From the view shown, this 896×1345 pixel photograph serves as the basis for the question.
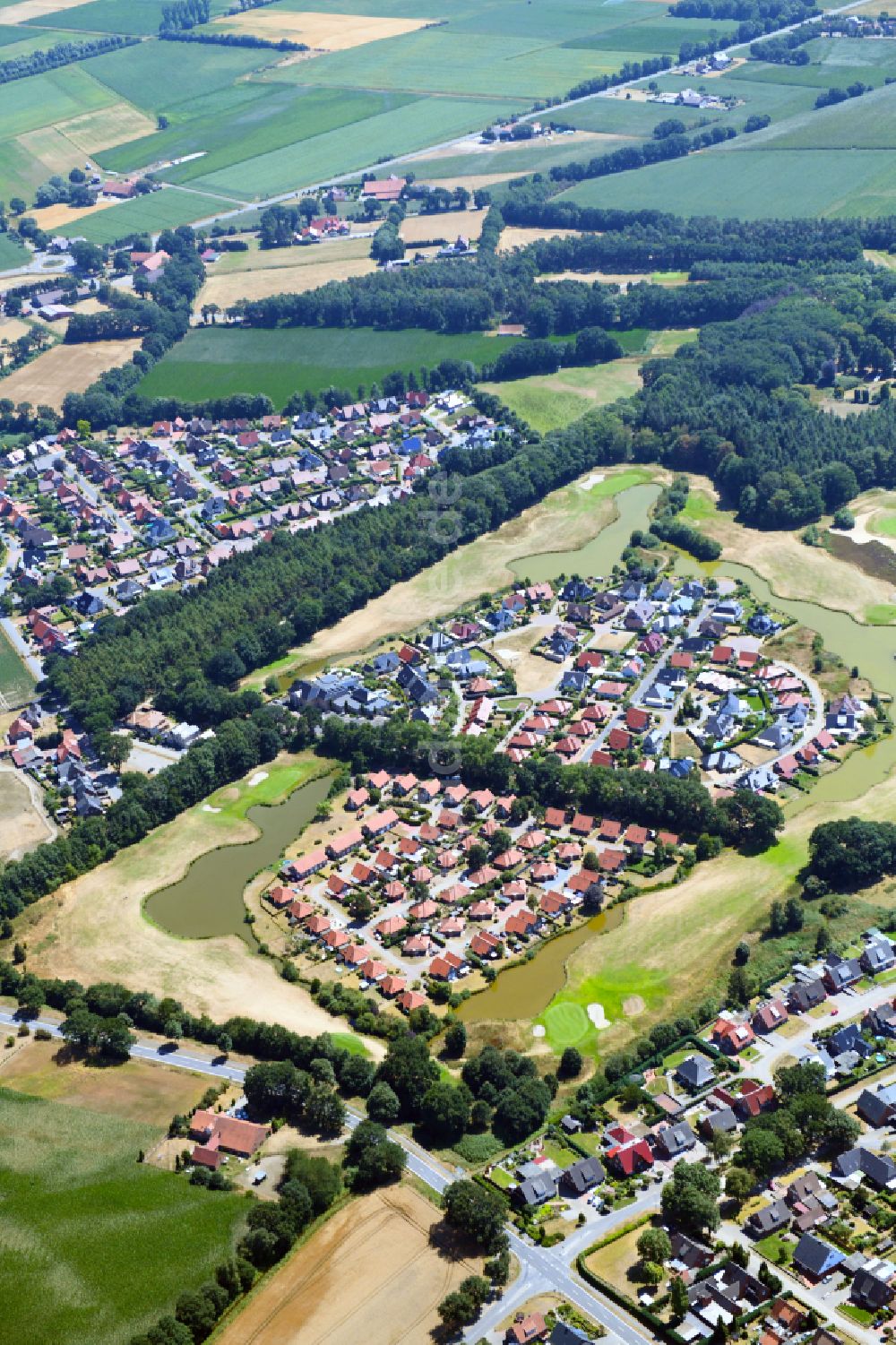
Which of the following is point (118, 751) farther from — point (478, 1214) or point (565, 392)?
point (565, 392)

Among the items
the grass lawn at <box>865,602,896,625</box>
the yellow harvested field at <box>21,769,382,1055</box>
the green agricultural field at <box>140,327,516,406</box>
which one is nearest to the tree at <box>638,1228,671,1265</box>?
the yellow harvested field at <box>21,769,382,1055</box>

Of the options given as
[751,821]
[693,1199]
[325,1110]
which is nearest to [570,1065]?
[325,1110]

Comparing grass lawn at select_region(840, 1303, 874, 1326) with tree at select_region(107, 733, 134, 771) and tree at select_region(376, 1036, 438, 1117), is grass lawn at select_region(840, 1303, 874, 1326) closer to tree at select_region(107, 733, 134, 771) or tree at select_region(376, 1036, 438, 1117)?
tree at select_region(376, 1036, 438, 1117)

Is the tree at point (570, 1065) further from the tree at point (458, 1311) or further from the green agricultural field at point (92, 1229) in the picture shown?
the green agricultural field at point (92, 1229)

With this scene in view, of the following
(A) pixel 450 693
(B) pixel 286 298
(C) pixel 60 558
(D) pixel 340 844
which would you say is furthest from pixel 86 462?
(D) pixel 340 844

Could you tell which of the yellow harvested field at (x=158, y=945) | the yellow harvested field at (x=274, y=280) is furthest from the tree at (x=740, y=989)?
the yellow harvested field at (x=274, y=280)

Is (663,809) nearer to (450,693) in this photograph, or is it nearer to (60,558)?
(450,693)
